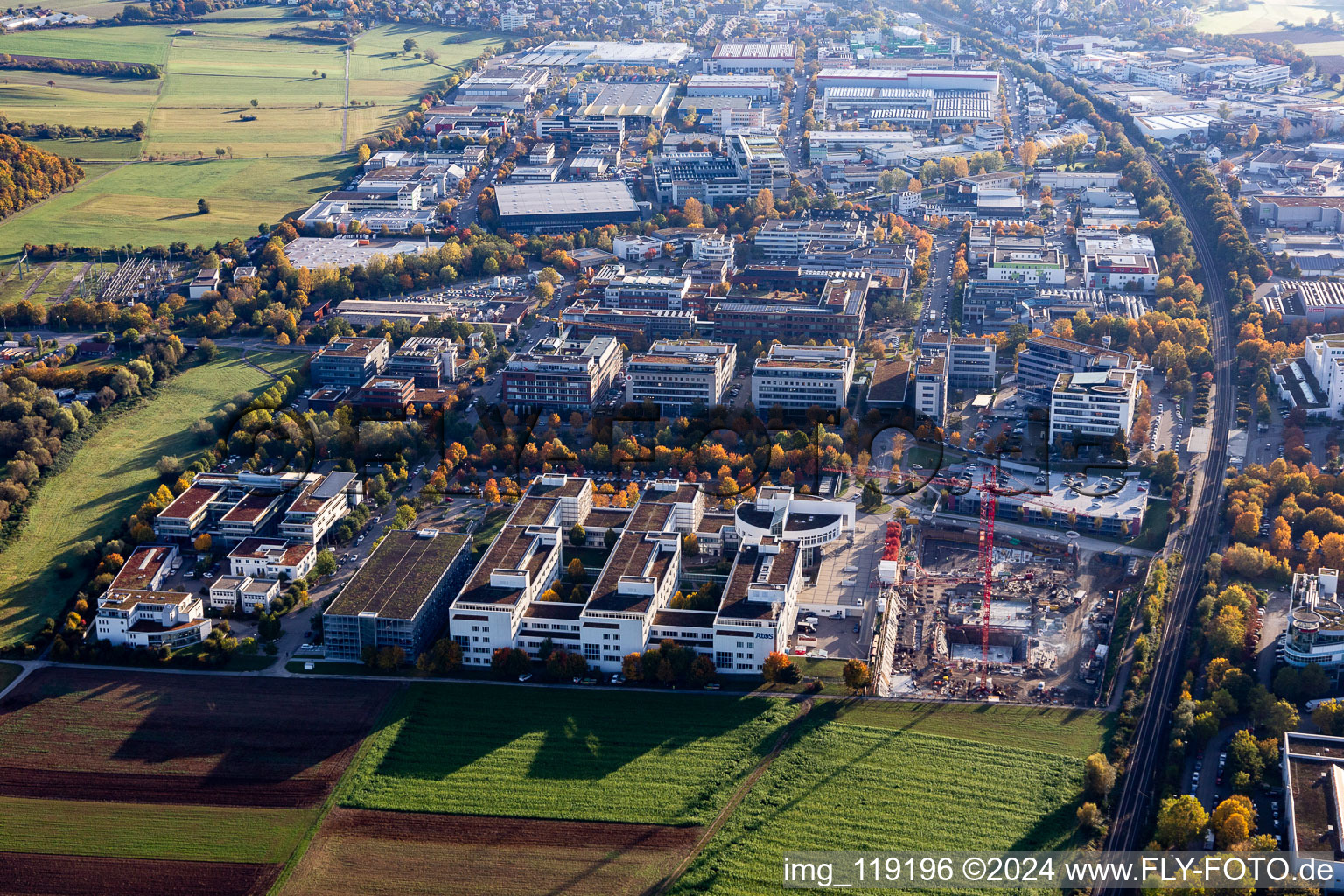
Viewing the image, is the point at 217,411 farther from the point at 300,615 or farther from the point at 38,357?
the point at 300,615

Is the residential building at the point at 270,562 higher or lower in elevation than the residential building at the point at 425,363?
lower

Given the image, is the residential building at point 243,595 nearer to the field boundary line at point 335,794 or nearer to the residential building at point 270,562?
the residential building at point 270,562

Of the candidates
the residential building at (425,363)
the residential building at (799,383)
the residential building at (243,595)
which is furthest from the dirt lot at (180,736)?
the residential building at (799,383)

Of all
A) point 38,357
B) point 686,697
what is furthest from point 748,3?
point 686,697

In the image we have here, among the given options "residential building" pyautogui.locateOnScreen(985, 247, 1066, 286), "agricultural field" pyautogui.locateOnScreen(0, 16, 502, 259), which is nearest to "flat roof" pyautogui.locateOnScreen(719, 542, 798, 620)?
"residential building" pyautogui.locateOnScreen(985, 247, 1066, 286)

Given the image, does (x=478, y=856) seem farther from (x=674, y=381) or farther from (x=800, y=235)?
(x=800, y=235)

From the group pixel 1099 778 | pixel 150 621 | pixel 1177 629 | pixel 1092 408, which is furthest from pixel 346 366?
pixel 1099 778
